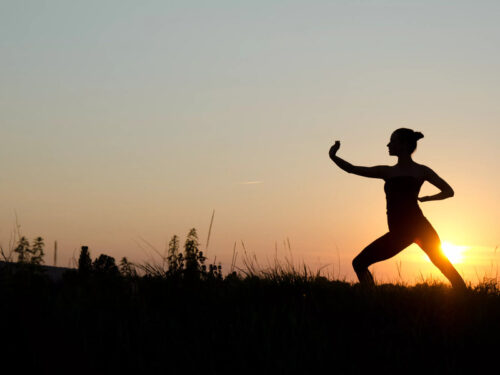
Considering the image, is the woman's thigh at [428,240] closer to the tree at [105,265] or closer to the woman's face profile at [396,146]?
the woman's face profile at [396,146]

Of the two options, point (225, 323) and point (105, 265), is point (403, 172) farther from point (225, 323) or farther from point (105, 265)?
point (105, 265)

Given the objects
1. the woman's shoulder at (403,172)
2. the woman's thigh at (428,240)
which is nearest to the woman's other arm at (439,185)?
the woman's shoulder at (403,172)

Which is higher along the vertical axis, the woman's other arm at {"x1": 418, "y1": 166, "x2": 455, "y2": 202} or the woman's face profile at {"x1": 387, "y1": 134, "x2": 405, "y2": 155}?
the woman's face profile at {"x1": 387, "y1": 134, "x2": 405, "y2": 155}

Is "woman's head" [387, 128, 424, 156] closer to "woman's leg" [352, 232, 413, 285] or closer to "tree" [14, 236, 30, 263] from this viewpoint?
"woman's leg" [352, 232, 413, 285]

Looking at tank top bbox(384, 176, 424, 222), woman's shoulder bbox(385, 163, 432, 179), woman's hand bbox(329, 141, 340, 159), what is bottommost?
tank top bbox(384, 176, 424, 222)

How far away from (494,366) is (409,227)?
271 centimetres

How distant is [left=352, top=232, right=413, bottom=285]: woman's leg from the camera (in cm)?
898

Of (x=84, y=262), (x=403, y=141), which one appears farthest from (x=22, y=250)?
(x=403, y=141)

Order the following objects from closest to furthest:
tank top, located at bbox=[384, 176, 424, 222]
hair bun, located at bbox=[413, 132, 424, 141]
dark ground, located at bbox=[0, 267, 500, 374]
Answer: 1. dark ground, located at bbox=[0, 267, 500, 374]
2. tank top, located at bbox=[384, 176, 424, 222]
3. hair bun, located at bbox=[413, 132, 424, 141]

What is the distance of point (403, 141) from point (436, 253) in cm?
155

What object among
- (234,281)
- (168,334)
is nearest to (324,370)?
(168,334)

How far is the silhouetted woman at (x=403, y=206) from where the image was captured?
29.3 ft

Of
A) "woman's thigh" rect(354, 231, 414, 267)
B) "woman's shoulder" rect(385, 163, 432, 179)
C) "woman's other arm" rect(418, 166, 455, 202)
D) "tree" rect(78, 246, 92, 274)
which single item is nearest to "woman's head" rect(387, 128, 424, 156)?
"woman's shoulder" rect(385, 163, 432, 179)

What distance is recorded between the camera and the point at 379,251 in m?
9.02
